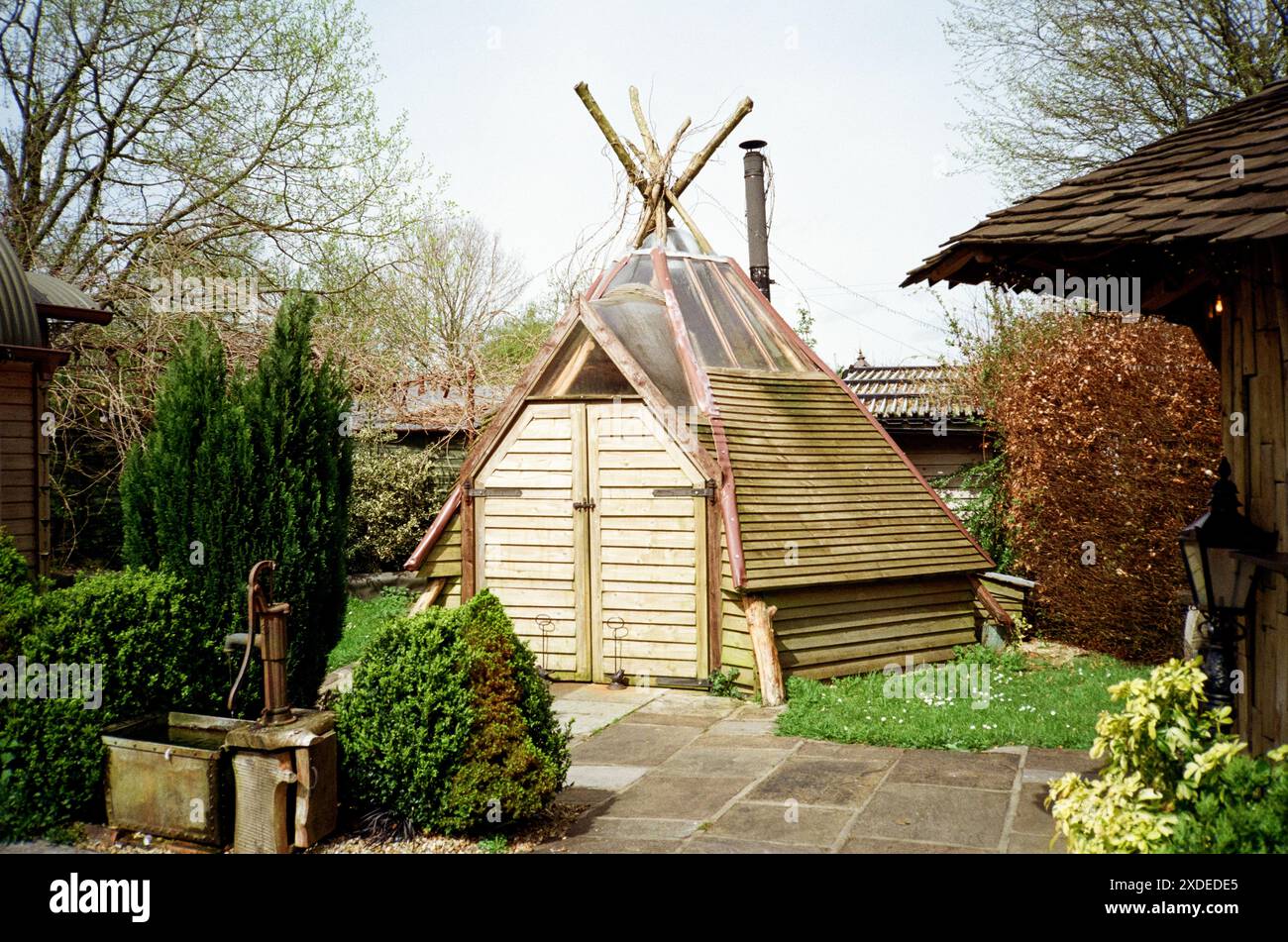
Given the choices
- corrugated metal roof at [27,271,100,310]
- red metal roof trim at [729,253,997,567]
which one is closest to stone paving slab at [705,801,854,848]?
red metal roof trim at [729,253,997,567]

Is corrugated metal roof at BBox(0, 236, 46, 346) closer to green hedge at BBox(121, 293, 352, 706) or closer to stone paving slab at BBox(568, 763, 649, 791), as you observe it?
green hedge at BBox(121, 293, 352, 706)

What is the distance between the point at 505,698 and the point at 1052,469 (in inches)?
330

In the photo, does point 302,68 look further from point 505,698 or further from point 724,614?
point 505,698

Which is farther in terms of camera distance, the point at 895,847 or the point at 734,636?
the point at 734,636

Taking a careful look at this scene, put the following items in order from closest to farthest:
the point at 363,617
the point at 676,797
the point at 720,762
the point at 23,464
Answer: the point at 676,797 → the point at 720,762 → the point at 23,464 → the point at 363,617

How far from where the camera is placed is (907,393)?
18.3 metres

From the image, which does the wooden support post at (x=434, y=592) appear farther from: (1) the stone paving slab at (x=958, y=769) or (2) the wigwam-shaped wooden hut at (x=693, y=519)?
(1) the stone paving slab at (x=958, y=769)

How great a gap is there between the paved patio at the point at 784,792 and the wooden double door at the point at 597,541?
4.63 feet

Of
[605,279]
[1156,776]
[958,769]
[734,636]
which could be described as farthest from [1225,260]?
[605,279]

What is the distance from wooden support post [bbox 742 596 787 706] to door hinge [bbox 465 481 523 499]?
2.73 metres

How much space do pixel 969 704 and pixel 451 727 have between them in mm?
4968

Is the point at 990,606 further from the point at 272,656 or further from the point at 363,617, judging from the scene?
the point at 363,617

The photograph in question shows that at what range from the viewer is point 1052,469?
456 inches
